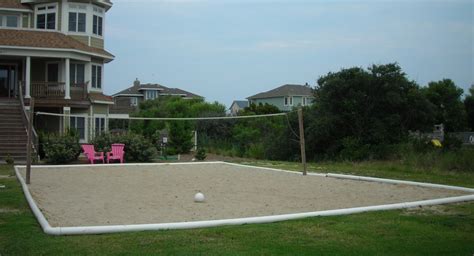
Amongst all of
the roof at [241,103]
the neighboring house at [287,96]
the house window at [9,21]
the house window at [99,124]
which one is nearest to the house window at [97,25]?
the house window at [9,21]

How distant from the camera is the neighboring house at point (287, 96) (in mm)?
73938

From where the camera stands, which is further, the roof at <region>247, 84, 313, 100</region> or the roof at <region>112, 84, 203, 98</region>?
the roof at <region>112, 84, 203, 98</region>

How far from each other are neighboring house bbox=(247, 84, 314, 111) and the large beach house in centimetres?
4396

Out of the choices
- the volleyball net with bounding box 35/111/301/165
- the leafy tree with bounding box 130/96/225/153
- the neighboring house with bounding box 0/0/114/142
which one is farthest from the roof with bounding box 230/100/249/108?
the neighboring house with bounding box 0/0/114/142

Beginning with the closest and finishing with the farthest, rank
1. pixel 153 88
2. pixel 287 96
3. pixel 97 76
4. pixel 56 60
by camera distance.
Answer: pixel 56 60 → pixel 97 76 → pixel 287 96 → pixel 153 88

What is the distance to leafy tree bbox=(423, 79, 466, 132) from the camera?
161ft

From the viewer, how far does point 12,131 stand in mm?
23547

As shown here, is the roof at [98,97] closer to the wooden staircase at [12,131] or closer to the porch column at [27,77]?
the porch column at [27,77]

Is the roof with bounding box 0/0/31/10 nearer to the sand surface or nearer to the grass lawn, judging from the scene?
the sand surface

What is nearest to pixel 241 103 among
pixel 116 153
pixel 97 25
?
pixel 97 25

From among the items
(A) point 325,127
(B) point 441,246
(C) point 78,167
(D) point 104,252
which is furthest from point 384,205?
(A) point 325,127

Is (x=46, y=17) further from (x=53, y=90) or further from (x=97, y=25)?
(x=53, y=90)

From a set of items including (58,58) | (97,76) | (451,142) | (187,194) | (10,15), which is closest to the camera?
(187,194)

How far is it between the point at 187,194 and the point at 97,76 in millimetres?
20758
